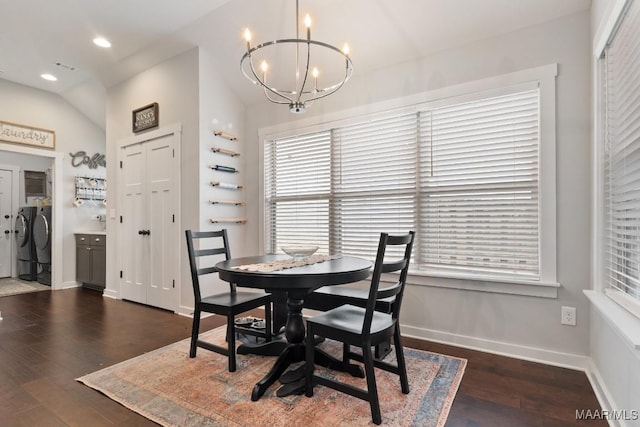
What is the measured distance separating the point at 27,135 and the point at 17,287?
2341 millimetres

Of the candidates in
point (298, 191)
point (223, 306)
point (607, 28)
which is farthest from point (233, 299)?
point (607, 28)

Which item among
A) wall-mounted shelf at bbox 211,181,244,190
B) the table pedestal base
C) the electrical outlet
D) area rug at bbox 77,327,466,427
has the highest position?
wall-mounted shelf at bbox 211,181,244,190

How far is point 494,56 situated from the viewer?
8.76 feet

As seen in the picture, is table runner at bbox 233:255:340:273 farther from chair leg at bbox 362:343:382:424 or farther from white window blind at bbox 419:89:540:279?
white window blind at bbox 419:89:540:279

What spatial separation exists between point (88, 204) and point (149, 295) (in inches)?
99.4

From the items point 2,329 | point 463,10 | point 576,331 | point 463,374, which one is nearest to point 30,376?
point 2,329

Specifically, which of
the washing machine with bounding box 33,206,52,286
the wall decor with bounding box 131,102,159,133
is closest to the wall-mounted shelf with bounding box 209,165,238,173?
the wall decor with bounding box 131,102,159,133

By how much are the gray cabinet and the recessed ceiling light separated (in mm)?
2543

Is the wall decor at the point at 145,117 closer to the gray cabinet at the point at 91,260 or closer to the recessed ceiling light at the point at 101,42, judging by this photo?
the recessed ceiling light at the point at 101,42

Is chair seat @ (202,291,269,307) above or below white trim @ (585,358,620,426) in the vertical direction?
above

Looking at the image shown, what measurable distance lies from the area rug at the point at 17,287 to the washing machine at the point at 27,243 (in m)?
0.21

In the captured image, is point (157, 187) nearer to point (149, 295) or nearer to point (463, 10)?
point (149, 295)

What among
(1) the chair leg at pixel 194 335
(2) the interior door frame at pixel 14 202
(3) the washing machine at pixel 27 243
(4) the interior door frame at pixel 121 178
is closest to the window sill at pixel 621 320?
(1) the chair leg at pixel 194 335

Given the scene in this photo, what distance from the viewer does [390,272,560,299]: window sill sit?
2.44 metres
